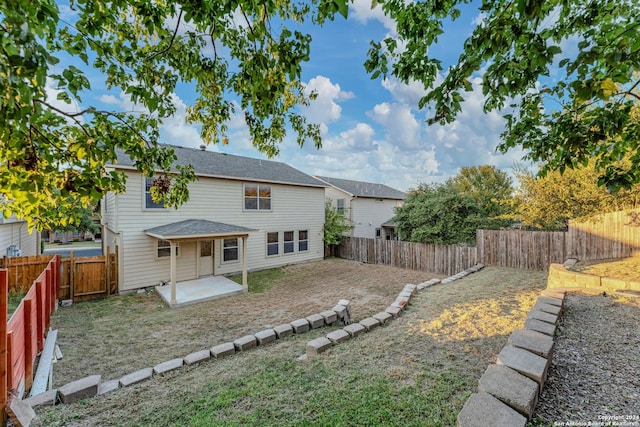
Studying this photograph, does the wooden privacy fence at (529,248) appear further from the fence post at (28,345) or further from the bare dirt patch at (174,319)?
the fence post at (28,345)

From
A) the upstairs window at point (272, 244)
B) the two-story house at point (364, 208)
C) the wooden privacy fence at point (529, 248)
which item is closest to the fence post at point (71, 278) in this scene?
the upstairs window at point (272, 244)

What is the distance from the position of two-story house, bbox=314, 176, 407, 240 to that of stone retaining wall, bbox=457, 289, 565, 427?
1517 centimetres

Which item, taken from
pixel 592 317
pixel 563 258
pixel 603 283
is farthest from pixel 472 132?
pixel 592 317

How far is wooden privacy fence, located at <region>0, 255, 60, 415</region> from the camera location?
2770 millimetres

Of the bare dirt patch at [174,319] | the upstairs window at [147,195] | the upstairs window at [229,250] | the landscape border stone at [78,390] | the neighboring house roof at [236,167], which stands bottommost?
the bare dirt patch at [174,319]

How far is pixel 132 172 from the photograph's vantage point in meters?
9.35

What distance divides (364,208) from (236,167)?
1039 cm

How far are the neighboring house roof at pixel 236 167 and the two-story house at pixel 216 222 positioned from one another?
1.9 inches

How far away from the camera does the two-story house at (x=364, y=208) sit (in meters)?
19.1

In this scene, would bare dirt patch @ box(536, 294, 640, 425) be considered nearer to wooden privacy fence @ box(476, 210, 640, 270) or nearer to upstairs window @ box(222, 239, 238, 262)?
wooden privacy fence @ box(476, 210, 640, 270)

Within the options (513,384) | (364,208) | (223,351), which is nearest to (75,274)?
(223,351)

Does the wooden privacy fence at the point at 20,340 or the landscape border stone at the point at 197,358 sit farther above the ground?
the wooden privacy fence at the point at 20,340

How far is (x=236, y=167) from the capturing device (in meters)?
13.1

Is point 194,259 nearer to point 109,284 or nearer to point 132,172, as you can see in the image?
point 109,284
